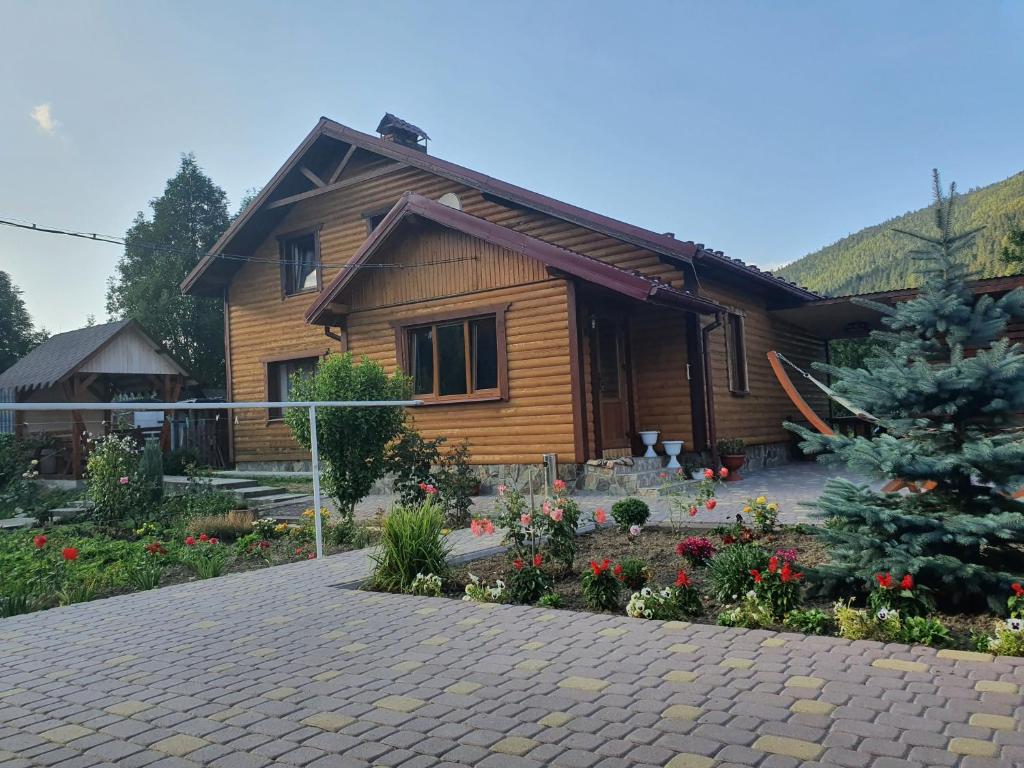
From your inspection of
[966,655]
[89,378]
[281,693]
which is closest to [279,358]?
[89,378]

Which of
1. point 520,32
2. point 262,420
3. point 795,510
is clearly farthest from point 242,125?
point 795,510

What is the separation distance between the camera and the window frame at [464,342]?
12789 millimetres

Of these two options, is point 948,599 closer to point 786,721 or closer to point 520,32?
point 786,721

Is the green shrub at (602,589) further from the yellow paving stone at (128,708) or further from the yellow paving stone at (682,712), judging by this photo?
the yellow paving stone at (128,708)

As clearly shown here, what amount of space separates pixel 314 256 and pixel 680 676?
16236mm

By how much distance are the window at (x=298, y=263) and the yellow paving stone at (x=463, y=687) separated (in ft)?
51.1

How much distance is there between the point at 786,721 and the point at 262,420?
55.4 ft

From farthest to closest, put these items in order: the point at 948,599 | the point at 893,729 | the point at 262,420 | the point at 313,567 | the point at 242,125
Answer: the point at 262,420, the point at 242,125, the point at 313,567, the point at 948,599, the point at 893,729

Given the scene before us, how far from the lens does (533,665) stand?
13.4 feet

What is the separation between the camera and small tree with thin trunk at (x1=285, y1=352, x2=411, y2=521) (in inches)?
376

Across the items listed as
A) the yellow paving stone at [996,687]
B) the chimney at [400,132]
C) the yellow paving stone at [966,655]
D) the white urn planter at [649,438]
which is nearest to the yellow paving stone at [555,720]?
the yellow paving stone at [996,687]

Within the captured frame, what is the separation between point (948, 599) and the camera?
459 centimetres

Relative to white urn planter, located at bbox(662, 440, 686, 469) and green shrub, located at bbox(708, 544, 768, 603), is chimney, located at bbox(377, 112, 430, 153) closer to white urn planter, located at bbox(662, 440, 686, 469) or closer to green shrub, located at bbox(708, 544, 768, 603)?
white urn planter, located at bbox(662, 440, 686, 469)

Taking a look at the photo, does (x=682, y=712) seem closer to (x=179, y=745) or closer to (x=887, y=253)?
(x=179, y=745)
